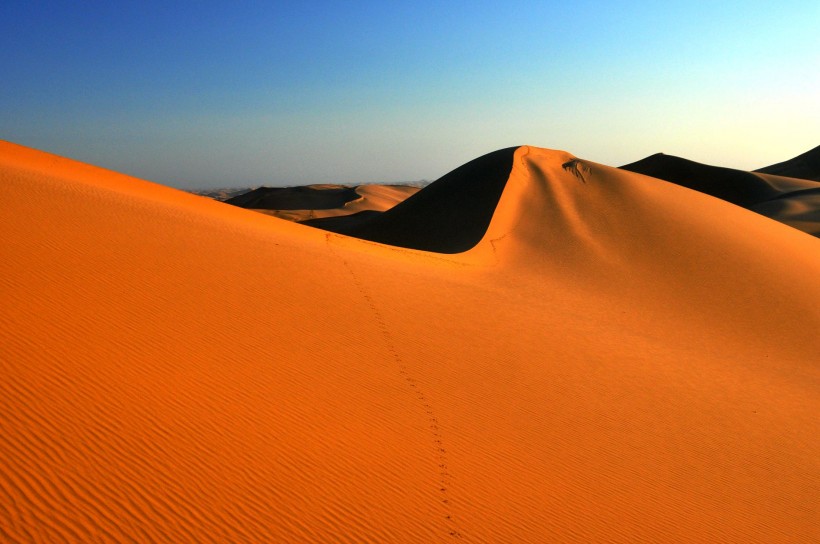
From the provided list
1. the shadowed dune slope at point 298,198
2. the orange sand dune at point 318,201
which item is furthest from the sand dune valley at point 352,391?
the shadowed dune slope at point 298,198

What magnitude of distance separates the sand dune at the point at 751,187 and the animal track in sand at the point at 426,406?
105ft

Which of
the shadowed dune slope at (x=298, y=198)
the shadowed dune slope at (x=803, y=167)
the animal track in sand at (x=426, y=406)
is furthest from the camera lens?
the shadowed dune slope at (x=803, y=167)

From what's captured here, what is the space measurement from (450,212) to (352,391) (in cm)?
1890

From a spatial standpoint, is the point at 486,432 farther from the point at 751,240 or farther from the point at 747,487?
the point at 751,240

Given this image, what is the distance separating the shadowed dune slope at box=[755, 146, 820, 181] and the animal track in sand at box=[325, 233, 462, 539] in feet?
210

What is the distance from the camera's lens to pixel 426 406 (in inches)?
257

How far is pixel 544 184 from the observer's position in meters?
24.6

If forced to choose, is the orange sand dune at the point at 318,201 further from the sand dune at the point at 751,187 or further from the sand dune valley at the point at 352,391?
the sand dune valley at the point at 352,391

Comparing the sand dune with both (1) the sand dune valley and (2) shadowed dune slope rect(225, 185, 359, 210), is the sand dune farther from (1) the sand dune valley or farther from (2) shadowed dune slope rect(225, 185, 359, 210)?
(2) shadowed dune slope rect(225, 185, 359, 210)

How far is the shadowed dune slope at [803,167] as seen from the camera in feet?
194

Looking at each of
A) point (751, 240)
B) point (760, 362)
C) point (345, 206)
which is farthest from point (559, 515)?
point (345, 206)

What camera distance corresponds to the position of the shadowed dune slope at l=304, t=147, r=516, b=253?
21656 mm

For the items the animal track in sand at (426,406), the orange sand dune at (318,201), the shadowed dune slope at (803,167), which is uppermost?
the shadowed dune slope at (803,167)

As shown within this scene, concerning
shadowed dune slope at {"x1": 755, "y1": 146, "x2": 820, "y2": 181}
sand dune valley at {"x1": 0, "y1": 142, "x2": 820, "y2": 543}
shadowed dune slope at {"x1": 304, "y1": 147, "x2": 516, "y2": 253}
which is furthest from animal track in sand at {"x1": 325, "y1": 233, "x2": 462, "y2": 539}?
shadowed dune slope at {"x1": 755, "y1": 146, "x2": 820, "y2": 181}
